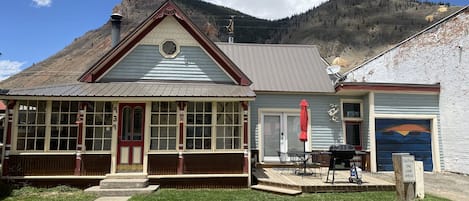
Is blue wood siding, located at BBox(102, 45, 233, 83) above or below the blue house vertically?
above

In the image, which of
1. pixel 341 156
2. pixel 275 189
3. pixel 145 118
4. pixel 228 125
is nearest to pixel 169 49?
pixel 145 118

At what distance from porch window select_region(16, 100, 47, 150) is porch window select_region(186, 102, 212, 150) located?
4.14 m

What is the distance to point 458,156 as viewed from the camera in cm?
1200

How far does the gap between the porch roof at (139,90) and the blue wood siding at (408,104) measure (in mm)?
5333

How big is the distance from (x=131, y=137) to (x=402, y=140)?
31.7 ft

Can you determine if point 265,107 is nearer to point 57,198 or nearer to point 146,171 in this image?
point 146,171

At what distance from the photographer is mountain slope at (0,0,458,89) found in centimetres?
6341

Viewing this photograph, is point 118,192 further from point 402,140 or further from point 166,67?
point 402,140

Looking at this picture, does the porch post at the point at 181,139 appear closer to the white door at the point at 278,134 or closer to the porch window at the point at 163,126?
the porch window at the point at 163,126

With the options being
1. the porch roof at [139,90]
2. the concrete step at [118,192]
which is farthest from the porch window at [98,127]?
the concrete step at [118,192]

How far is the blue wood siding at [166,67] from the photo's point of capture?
435 inches

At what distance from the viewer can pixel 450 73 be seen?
40.5ft

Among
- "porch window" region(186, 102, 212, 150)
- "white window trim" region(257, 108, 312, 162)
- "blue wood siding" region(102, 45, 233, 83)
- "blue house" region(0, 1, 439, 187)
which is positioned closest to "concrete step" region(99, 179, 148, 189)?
"blue house" region(0, 1, 439, 187)

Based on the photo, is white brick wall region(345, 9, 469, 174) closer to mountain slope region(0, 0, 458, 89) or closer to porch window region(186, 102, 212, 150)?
porch window region(186, 102, 212, 150)
